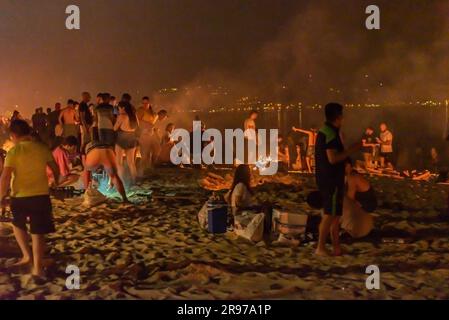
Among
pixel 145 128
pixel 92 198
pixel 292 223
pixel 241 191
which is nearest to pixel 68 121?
pixel 145 128

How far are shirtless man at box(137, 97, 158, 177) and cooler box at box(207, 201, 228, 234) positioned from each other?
513cm

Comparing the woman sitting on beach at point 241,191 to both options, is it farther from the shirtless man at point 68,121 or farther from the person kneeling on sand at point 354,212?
the shirtless man at point 68,121

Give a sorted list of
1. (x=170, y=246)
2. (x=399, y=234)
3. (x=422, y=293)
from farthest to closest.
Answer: (x=399, y=234), (x=170, y=246), (x=422, y=293)

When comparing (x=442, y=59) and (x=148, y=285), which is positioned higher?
(x=442, y=59)

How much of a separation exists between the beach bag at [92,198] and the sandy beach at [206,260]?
15cm

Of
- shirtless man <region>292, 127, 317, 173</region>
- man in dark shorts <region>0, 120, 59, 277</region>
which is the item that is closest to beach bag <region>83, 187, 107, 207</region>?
man in dark shorts <region>0, 120, 59, 277</region>

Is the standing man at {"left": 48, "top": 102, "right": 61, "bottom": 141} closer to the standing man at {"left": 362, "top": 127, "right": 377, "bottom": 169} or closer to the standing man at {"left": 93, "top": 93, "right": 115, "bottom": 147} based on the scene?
the standing man at {"left": 93, "top": 93, "right": 115, "bottom": 147}

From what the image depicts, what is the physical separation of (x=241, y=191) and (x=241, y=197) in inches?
3.4

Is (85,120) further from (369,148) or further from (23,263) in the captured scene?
(369,148)

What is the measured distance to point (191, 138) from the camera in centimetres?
1571
